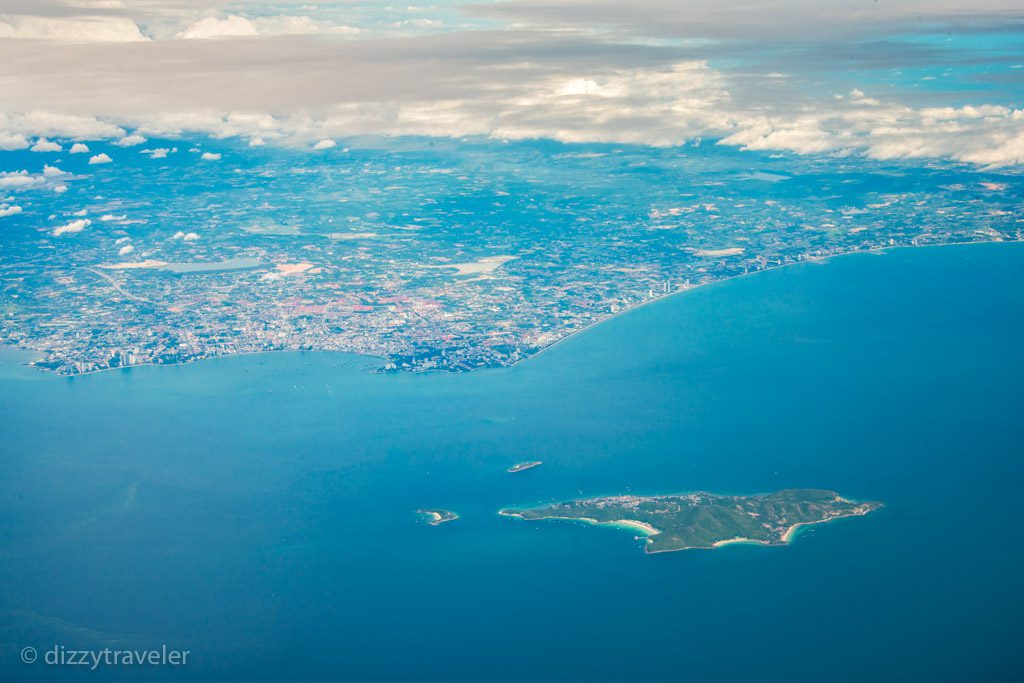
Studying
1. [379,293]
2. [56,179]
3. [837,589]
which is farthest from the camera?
[56,179]

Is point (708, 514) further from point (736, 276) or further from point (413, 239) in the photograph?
point (413, 239)

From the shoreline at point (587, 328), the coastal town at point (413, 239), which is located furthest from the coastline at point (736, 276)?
the coastal town at point (413, 239)

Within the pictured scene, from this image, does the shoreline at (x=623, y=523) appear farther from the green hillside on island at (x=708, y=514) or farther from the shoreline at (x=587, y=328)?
the shoreline at (x=587, y=328)

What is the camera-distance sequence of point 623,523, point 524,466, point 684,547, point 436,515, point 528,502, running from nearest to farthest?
point 684,547
point 623,523
point 436,515
point 528,502
point 524,466

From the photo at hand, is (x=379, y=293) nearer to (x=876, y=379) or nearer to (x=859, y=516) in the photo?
(x=876, y=379)

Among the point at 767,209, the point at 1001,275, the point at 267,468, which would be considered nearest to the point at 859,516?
the point at 267,468


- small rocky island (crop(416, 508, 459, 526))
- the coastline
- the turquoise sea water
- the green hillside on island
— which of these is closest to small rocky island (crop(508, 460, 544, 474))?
the turquoise sea water

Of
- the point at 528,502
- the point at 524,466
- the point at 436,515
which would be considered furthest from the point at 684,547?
the point at 436,515
